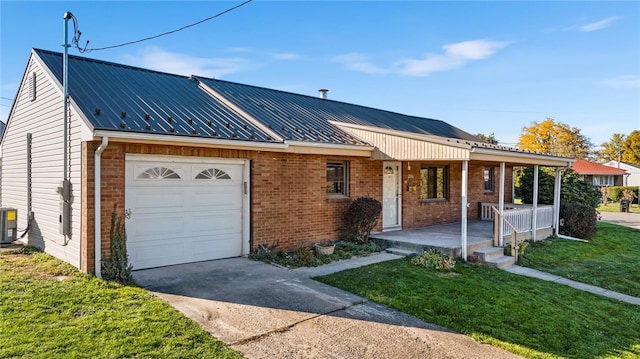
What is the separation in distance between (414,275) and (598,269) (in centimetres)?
543

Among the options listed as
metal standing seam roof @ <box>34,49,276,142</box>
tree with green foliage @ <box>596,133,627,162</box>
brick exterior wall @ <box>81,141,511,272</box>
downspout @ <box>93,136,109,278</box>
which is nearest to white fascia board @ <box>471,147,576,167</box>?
brick exterior wall @ <box>81,141,511,272</box>

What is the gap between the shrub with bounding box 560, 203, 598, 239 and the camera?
13945 mm

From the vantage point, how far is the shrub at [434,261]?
855 centimetres

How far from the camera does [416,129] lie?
15.9 m

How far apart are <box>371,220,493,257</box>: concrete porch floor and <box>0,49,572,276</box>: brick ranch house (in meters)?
0.82

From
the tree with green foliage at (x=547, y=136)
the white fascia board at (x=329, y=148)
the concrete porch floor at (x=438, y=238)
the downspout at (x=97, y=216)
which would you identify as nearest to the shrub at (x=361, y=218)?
the concrete porch floor at (x=438, y=238)

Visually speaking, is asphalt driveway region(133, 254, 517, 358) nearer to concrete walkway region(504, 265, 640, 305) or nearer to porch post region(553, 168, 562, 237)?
concrete walkway region(504, 265, 640, 305)

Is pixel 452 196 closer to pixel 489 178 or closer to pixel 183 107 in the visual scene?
pixel 489 178

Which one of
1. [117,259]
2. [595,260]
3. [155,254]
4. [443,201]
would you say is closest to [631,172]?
[443,201]

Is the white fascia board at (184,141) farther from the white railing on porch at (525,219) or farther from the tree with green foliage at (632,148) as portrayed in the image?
the tree with green foliage at (632,148)

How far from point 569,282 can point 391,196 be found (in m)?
5.22

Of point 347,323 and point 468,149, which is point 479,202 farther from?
point 347,323

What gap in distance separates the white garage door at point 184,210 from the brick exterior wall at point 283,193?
24cm

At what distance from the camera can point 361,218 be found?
1066 centimetres
